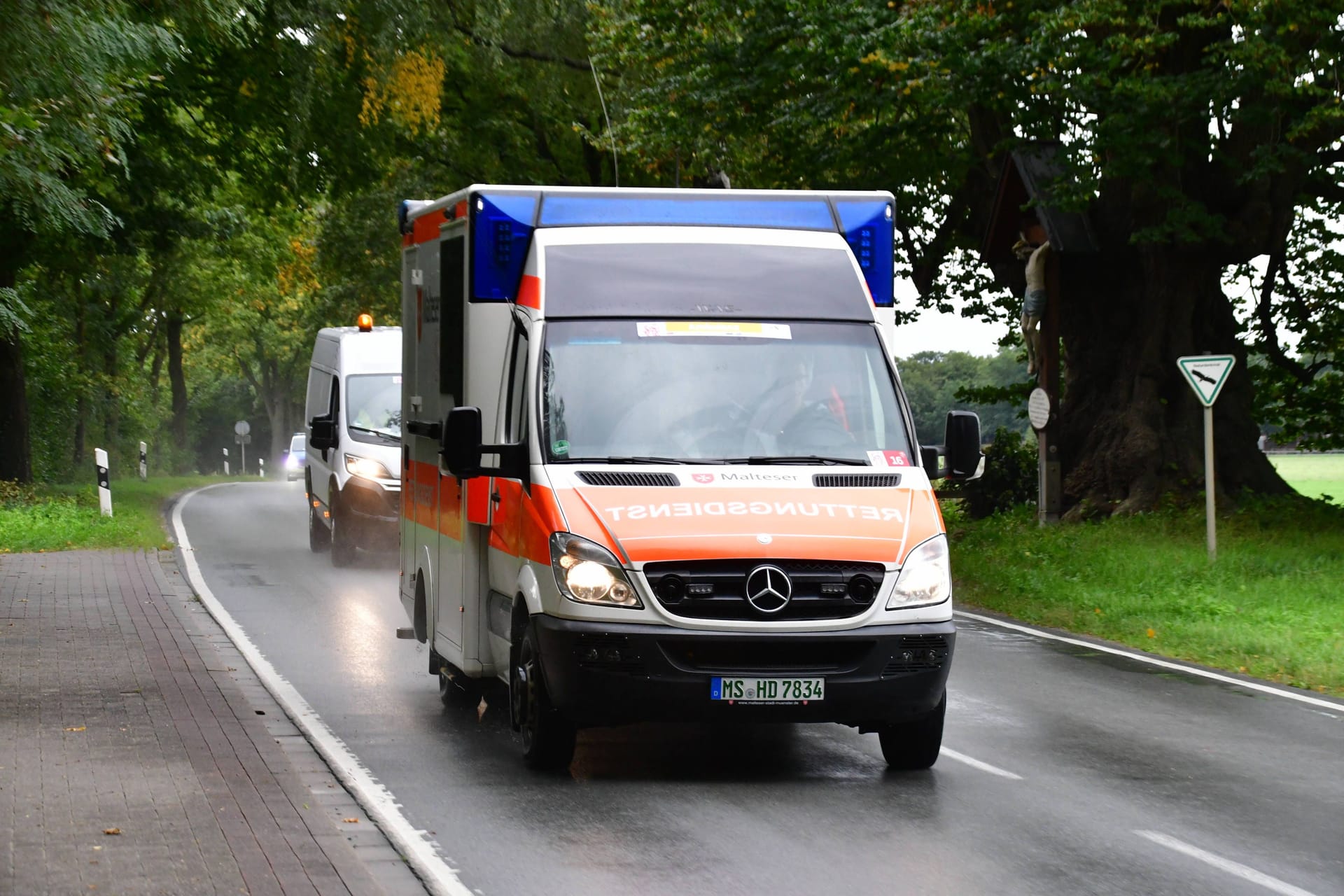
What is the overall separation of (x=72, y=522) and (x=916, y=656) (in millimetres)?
20200

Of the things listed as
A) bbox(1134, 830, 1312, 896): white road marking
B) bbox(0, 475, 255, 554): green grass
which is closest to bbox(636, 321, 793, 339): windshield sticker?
bbox(1134, 830, 1312, 896): white road marking

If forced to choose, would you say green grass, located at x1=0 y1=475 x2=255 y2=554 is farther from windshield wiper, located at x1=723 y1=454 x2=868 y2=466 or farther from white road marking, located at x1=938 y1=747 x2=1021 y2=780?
windshield wiper, located at x1=723 y1=454 x2=868 y2=466

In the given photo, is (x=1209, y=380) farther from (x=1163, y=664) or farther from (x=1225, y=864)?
(x=1225, y=864)

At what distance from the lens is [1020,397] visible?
31000 millimetres

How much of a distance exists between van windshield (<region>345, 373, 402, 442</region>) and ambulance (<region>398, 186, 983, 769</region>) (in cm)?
1104

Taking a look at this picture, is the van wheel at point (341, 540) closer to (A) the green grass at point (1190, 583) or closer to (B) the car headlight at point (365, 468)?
(B) the car headlight at point (365, 468)

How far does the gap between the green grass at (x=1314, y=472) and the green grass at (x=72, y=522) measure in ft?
78.4

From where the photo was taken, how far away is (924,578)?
326 inches

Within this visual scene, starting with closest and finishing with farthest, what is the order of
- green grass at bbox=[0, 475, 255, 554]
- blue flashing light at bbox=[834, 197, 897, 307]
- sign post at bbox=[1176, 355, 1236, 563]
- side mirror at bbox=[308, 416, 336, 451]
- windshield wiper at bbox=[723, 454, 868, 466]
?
windshield wiper at bbox=[723, 454, 868, 466], blue flashing light at bbox=[834, 197, 897, 307], sign post at bbox=[1176, 355, 1236, 563], side mirror at bbox=[308, 416, 336, 451], green grass at bbox=[0, 475, 255, 554]

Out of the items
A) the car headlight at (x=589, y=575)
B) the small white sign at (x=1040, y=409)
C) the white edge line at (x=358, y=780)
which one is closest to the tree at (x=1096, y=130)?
the small white sign at (x=1040, y=409)

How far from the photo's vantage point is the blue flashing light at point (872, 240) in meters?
9.55

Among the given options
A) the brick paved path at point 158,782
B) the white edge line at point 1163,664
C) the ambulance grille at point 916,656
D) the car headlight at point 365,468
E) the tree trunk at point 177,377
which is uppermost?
the tree trunk at point 177,377

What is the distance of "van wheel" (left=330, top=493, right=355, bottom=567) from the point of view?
20.7 m

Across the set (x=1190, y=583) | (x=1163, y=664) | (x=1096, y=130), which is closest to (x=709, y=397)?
(x=1163, y=664)
